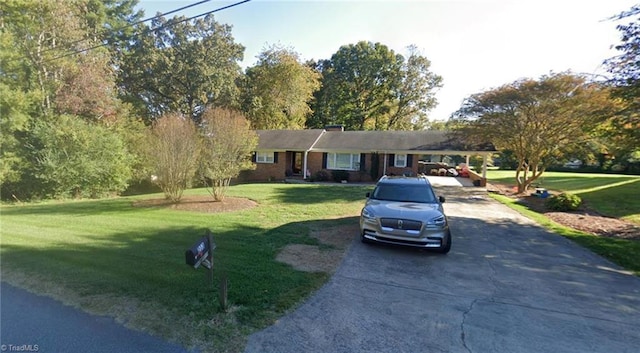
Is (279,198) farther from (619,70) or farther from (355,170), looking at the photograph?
(619,70)

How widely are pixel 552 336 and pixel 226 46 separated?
3235 cm

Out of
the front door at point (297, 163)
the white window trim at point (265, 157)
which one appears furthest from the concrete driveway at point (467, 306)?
the white window trim at point (265, 157)

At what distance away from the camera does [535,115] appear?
1587 cm

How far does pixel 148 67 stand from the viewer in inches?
1077

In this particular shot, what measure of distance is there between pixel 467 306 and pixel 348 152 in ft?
61.6

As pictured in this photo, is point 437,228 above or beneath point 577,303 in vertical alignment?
above

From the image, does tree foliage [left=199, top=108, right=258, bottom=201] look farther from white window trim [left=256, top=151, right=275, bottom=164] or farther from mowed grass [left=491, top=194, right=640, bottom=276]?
white window trim [left=256, top=151, right=275, bottom=164]

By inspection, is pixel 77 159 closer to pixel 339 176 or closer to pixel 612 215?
pixel 339 176

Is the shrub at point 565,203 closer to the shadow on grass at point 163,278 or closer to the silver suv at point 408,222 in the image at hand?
the silver suv at point 408,222

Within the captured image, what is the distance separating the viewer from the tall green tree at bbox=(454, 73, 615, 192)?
1439cm

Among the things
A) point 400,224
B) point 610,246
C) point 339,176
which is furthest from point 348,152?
point 400,224

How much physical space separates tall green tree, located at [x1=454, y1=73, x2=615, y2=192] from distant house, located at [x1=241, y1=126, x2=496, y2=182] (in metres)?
2.70

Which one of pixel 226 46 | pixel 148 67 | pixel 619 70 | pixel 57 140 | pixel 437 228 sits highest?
pixel 226 46

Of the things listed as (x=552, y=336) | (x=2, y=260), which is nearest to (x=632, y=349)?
(x=552, y=336)
